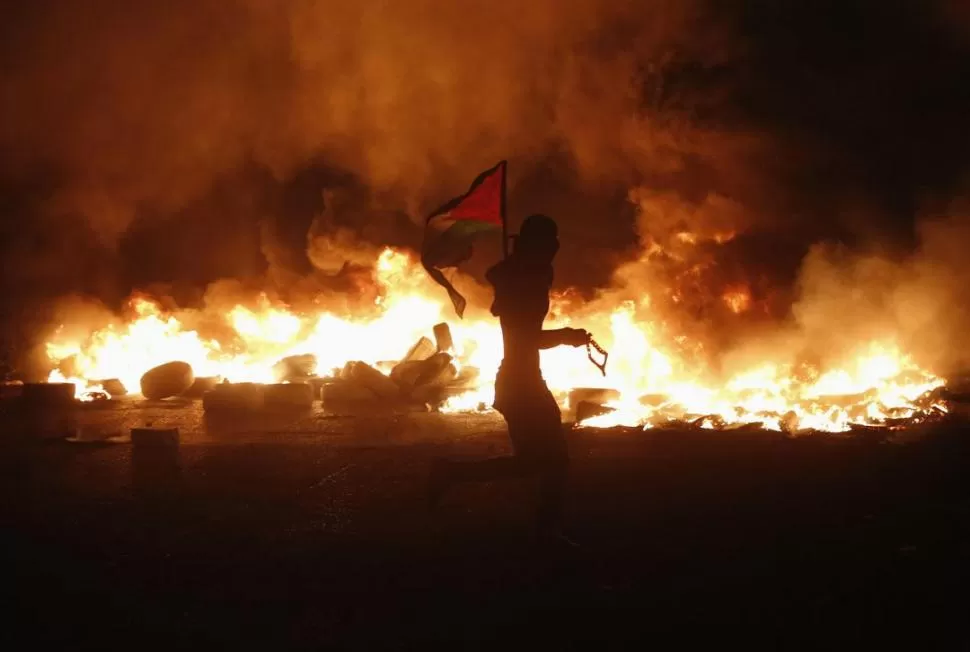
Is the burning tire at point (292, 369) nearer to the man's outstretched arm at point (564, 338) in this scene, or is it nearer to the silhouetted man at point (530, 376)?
the silhouetted man at point (530, 376)

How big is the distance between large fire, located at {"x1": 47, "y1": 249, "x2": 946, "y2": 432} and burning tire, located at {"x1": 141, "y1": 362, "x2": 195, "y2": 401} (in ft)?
2.64

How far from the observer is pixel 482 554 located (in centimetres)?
462

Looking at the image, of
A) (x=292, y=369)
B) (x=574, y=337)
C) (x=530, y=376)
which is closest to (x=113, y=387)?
(x=292, y=369)

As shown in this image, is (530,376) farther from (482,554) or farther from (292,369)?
(292,369)

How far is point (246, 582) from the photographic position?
423 cm

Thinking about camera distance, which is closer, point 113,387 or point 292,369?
point 292,369

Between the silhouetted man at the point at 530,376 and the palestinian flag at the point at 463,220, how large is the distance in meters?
1.03

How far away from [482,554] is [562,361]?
330 inches

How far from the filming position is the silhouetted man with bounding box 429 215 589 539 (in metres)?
4.58

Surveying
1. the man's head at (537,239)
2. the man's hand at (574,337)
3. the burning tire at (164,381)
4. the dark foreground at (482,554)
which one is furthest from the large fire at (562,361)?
the man's head at (537,239)

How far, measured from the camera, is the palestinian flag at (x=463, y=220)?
5.77 metres

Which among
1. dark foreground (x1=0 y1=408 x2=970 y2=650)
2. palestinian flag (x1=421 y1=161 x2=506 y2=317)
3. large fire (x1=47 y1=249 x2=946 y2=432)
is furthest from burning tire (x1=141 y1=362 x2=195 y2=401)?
palestinian flag (x1=421 y1=161 x2=506 y2=317)

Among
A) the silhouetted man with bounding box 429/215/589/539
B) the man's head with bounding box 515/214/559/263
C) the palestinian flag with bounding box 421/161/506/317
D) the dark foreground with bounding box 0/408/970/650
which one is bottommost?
the dark foreground with bounding box 0/408/970/650

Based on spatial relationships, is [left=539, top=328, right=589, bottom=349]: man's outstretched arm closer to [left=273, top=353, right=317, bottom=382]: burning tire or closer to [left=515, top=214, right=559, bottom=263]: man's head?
[left=515, top=214, right=559, bottom=263]: man's head
